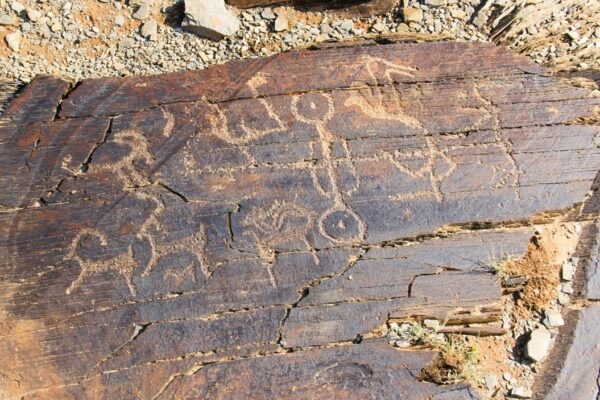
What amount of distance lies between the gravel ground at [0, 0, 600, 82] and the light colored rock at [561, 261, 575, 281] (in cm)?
106

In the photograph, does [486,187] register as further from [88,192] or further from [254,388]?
[88,192]

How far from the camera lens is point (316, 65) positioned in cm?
282

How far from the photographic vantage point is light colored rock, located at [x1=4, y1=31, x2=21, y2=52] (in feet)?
10.3

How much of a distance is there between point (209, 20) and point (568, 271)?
2.08m

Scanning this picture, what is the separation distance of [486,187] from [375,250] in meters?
0.56

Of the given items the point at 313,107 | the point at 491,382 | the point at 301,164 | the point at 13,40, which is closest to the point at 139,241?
the point at 301,164

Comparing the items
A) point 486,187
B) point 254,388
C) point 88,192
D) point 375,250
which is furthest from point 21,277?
point 486,187

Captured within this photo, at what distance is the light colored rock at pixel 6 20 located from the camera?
10.4 ft

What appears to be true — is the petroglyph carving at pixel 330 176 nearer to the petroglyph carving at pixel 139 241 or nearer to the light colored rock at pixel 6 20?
the petroglyph carving at pixel 139 241

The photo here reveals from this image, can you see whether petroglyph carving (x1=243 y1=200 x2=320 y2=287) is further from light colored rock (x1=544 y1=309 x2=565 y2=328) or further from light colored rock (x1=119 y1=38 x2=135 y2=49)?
light colored rock (x1=119 y1=38 x2=135 y2=49)

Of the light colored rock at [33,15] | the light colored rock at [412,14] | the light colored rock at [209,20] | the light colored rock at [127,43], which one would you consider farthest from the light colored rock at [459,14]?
the light colored rock at [33,15]

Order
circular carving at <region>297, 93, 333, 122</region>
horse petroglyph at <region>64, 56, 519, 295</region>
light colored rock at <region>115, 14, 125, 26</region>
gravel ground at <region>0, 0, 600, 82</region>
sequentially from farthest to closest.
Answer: light colored rock at <region>115, 14, 125, 26</region> < gravel ground at <region>0, 0, 600, 82</region> < circular carving at <region>297, 93, 333, 122</region> < horse petroglyph at <region>64, 56, 519, 295</region>

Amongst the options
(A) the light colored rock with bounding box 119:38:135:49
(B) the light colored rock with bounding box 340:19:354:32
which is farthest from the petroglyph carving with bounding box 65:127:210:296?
(B) the light colored rock with bounding box 340:19:354:32

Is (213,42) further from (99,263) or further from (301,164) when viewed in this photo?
(99,263)
